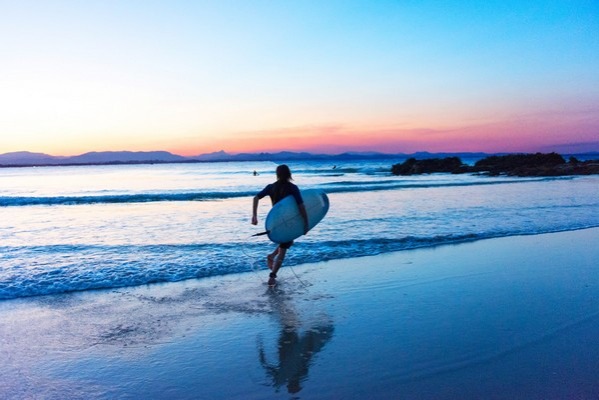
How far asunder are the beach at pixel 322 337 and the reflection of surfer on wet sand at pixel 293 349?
2 centimetres

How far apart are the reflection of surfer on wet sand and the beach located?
0.8 inches

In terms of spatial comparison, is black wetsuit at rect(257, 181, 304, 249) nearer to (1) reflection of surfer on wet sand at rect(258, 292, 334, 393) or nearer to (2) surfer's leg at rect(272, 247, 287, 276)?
(2) surfer's leg at rect(272, 247, 287, 276)

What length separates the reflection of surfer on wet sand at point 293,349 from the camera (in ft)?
13.8

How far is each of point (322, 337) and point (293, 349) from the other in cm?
43

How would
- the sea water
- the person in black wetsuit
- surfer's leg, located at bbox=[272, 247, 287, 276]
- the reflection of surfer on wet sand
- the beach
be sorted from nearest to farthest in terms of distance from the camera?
the beach
the reflection of surfer on wet sand
the person in black wetsuit
surfer's leg, located at bbox=[272, 247, 287, 276]
the sea water

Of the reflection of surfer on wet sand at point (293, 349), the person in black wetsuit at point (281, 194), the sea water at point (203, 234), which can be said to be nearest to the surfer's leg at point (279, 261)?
the person in black wetsuit at point (281, 194)

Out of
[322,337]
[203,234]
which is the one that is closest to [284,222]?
[322,337]

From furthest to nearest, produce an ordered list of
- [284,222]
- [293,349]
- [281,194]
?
[281,194], [284,222], [293,349]

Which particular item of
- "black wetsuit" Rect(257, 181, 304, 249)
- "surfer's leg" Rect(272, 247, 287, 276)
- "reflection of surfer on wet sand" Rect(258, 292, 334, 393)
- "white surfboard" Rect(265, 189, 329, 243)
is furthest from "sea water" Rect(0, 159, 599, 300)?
"reflection of surfer on wet sand" Rect(258, 292, 334, 393)

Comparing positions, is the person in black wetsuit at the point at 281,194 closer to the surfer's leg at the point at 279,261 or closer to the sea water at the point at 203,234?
the surfer's leg at the point at 279,261

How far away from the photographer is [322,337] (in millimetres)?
5211

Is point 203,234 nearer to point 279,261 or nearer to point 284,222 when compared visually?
point 279,261

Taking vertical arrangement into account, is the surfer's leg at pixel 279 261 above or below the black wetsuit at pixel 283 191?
below

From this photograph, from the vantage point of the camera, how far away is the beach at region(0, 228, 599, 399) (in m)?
4.07
